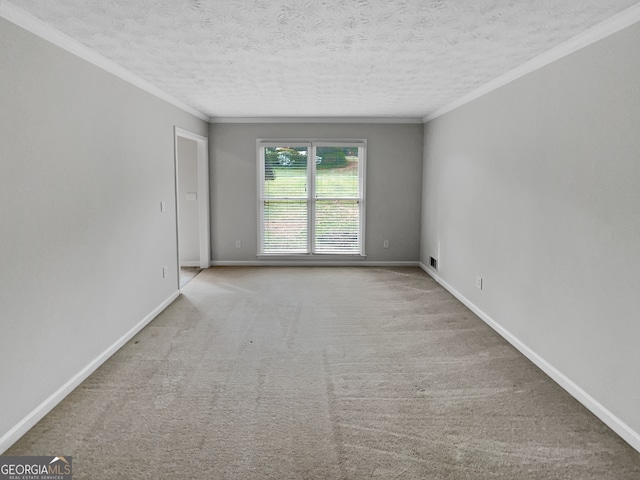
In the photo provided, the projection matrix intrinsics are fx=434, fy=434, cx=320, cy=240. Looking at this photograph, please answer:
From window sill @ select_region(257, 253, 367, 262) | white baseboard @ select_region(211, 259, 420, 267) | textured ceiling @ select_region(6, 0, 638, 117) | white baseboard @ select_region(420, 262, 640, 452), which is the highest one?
textured ceiling @ select_region(6, 0, 638, 117)

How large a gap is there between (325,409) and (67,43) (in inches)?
112

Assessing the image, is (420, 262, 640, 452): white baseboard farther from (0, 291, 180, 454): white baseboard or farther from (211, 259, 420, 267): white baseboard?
(0, 291, 180, 454): white baseboard

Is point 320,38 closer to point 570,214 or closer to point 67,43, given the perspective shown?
point 67,43

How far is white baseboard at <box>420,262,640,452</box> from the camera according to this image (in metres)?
2.37

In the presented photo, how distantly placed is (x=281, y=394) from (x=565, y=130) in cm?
261

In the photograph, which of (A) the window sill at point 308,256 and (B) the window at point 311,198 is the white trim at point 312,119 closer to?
(B) the window at point 311,198

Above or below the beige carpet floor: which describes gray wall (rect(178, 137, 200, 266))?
above

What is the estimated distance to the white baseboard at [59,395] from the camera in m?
2.32

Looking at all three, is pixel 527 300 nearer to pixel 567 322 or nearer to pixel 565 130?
pixel 567 322

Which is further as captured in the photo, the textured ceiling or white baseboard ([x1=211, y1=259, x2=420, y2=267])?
white baseboard ([x1=211, y1=259, x2=420, y2=267])

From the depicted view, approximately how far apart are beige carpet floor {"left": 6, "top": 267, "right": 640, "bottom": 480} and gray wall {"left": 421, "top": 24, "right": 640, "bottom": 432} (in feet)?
1.03

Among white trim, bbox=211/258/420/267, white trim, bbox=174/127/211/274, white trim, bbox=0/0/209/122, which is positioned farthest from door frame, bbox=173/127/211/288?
white trim, bbox=0/0/209/122

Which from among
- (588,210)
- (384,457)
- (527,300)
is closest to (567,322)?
(527,300)

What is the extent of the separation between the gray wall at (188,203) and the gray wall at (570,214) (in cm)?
421
